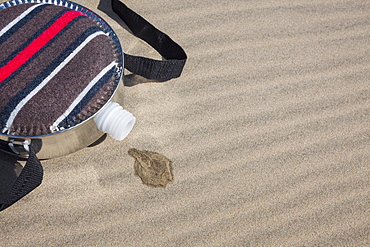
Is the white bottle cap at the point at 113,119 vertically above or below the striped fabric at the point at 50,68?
below

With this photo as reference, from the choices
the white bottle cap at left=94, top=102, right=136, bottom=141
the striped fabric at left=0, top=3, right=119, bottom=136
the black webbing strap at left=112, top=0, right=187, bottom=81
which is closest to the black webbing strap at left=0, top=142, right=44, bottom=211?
the striped fabric at left=0, top=3, right=119, bottom=136

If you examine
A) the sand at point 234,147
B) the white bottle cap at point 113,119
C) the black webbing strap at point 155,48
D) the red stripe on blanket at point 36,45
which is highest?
the red stripe on blanket at point 36,45

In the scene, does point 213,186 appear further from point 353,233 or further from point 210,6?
point 210,6

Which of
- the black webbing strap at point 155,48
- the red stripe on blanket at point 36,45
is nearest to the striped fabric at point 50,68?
the red stripe on blanket at point 36,45

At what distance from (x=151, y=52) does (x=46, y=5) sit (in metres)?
0.41

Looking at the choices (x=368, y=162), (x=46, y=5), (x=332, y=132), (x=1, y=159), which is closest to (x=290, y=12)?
(x=332, y=132)

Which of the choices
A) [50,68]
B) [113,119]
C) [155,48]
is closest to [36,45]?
[50,68]

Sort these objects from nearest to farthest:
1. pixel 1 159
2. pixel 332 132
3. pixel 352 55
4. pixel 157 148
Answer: pixel 1 159 < pixel 157 148 < pixel 332 132 < pixel 352 55

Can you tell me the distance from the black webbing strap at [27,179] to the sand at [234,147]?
0.09 meters

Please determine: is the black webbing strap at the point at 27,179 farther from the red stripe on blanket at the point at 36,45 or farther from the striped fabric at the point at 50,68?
the red stripe on blanket at the point at 36,45

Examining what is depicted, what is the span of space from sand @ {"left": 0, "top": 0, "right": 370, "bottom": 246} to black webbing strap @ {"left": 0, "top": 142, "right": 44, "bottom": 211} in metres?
0.09

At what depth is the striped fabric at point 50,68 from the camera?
962 mm

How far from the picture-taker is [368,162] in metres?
1.31

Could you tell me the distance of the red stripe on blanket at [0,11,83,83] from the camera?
1.00 meters
